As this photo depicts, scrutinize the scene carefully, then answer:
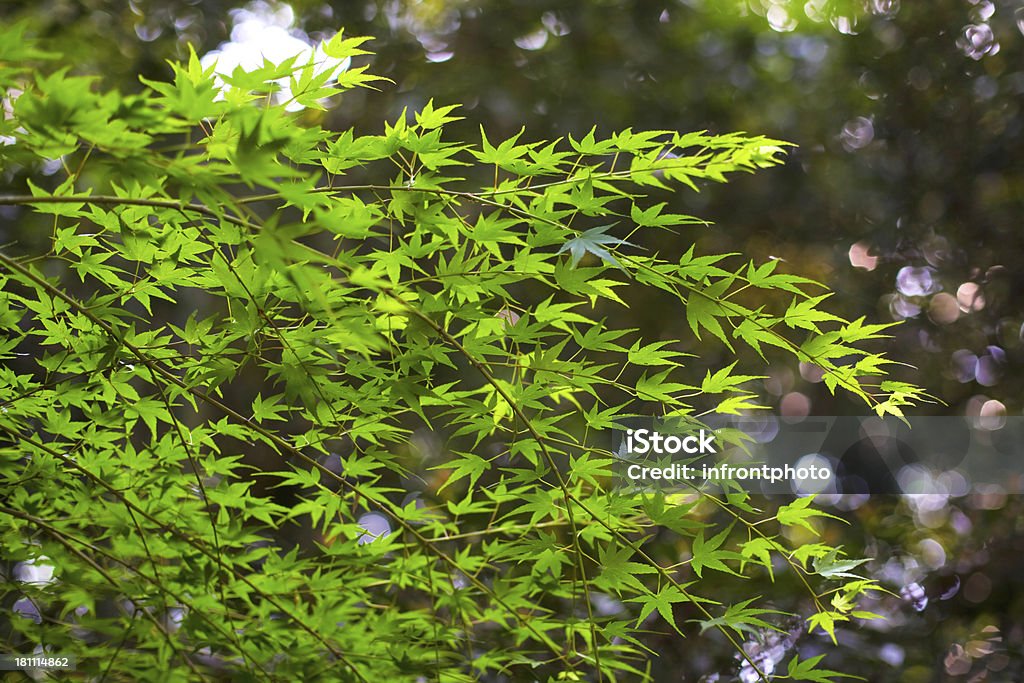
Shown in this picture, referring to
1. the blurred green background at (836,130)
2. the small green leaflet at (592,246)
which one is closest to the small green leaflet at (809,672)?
the small green leaflet at (592,246)

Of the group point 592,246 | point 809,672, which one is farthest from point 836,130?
point 592,246

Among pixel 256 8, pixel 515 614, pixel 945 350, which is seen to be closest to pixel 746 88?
pixel 945 350

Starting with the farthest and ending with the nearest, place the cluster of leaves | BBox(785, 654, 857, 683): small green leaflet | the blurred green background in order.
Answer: the blurred green background → BBox(785, 654, 857, 683): small green leaflet → the cluster of leaves

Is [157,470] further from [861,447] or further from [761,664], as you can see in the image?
[861,447]

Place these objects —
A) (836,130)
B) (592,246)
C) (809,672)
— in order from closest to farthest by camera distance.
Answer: (592,246) < (809,672) < (836,130)

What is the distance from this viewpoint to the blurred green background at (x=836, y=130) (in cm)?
210

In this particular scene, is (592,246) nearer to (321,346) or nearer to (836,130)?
(321,346)

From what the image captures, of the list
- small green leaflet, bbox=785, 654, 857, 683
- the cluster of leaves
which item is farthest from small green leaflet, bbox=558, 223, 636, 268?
small green leaflet, bbox=785, 654, 857, 683

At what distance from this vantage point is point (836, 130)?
2432 millimetres

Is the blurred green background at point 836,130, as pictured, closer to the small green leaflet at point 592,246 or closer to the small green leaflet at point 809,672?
the small green leaflet at point 809,672

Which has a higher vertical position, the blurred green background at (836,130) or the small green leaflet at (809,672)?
the blurred green background at (836,130)

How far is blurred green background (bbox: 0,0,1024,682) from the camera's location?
6.90 ft

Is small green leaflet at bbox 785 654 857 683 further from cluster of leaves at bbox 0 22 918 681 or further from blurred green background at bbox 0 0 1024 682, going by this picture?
blurred green background at bbox 0 0 1024 682

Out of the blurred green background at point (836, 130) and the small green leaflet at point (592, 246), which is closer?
the small green leaflet at point (592, 246)
